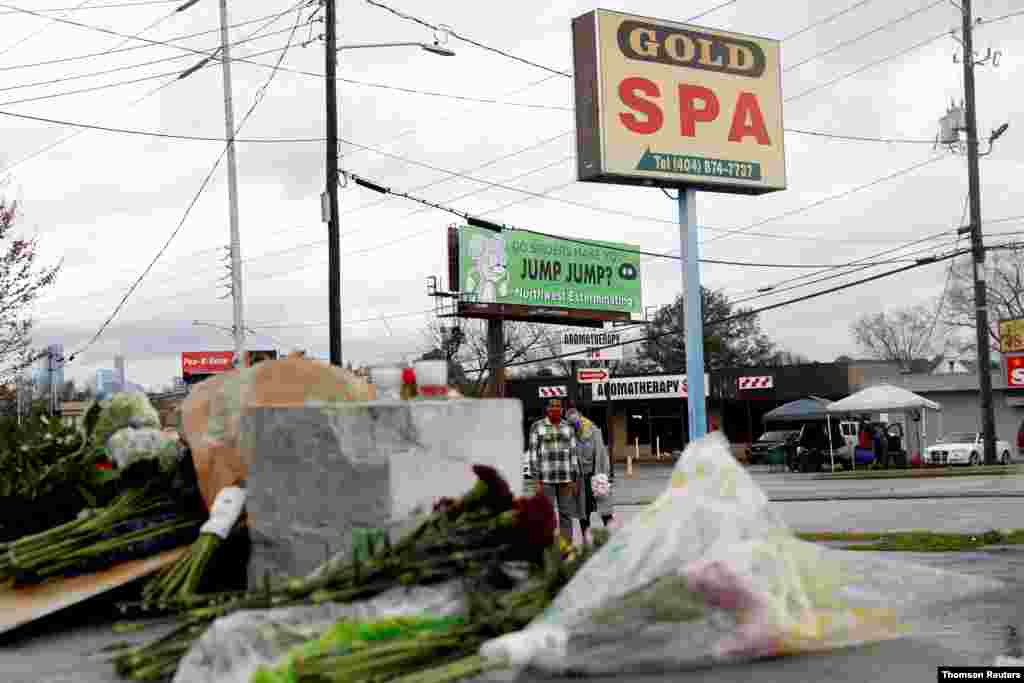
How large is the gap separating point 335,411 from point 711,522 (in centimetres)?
207

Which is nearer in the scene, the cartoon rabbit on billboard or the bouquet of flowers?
the bouquet of flowers

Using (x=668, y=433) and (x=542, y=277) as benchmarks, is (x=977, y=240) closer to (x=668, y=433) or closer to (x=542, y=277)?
(x=542, y=277)

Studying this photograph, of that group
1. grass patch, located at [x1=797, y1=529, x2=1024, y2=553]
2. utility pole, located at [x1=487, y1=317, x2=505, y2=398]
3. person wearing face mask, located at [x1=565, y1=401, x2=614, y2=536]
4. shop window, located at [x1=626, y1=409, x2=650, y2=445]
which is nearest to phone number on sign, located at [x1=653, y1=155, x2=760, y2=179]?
person wearing face mask, located at [x1=565, y1=401, x2=614, y2=536]

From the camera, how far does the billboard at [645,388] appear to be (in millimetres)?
60031

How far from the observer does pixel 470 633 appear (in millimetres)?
4910

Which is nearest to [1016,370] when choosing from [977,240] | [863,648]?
[977,240]

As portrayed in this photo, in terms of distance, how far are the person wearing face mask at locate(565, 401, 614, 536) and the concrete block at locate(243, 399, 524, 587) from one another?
341 inches

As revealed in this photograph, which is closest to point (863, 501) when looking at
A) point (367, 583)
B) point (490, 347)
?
point (367, 583)

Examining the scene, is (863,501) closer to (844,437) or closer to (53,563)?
(53,563)

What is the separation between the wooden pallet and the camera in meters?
6.59

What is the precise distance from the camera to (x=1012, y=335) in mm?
43719

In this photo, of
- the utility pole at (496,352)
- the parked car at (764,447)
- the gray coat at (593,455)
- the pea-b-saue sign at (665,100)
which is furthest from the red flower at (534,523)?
the parked car at (764,447)

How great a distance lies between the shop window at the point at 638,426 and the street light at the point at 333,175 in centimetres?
3858

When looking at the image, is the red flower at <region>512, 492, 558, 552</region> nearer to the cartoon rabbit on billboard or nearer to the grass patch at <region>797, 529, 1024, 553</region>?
the grass patch at <region>797, 529, 1024, 553</region>
